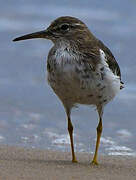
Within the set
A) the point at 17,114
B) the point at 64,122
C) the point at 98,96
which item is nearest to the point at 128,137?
the point at 64,122

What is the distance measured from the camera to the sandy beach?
9750 mm

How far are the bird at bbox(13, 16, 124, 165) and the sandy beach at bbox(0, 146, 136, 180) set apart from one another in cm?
41

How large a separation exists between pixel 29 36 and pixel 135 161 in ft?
8.48

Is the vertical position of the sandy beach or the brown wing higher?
the brown wing

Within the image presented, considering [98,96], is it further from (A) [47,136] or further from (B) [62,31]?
(A) [47,136]

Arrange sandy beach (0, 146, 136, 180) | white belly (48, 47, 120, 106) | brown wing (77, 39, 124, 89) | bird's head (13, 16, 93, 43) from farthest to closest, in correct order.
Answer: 1. bird's head (13, 16, 93, 43)
2. brown wing (77, 39, 124, 89)
3. white belly (48, 47, 120, 106)
4. sandy beach (0, 146, 136, 180)

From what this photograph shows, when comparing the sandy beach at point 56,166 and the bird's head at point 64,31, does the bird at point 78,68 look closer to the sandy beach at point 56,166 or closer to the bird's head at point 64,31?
the bird's head at point 64,31

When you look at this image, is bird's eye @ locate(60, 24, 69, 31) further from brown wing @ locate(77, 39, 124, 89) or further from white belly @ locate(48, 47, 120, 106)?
white belly @ locate(48, 47, 120, 106)

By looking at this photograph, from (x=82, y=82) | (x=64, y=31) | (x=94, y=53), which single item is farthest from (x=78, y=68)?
(x=64, y=31)

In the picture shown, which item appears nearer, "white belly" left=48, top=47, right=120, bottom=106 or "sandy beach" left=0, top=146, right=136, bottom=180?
"sandy beach" left=0, top=146, right=136, bottom=180

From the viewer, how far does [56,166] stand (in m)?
10.7

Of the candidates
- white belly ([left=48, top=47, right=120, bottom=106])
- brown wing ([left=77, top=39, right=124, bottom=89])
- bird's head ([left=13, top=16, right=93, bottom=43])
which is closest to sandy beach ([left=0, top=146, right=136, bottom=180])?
white belly ([left=48, top=47, right=120, bottom=106])

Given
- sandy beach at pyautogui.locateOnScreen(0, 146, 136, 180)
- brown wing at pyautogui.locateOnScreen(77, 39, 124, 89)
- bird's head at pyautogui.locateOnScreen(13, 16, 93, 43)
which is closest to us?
sandy beach at pyautogui.locateOnScreen(0, 146, 136, 180)

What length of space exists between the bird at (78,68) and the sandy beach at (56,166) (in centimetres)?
41
